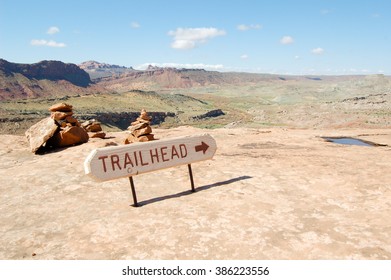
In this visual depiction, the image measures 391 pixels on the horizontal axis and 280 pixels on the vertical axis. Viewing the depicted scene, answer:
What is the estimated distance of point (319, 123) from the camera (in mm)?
53125

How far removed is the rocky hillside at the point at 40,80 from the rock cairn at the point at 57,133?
114210mm

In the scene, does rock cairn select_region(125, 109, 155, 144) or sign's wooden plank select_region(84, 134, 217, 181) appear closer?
Answer: sign's wooden plank select_region(84, 134, 217, 181)

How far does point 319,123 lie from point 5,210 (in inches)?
2054

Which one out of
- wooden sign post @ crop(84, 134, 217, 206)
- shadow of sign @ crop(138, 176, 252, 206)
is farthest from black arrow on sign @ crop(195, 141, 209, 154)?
shadow of sign @ crop(138, 176, 252, 206)

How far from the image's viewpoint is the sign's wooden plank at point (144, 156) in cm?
661

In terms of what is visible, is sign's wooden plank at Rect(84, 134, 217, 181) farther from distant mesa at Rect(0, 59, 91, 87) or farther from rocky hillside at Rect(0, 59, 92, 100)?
distant mesa at Rect(0, 59, 91, 87)

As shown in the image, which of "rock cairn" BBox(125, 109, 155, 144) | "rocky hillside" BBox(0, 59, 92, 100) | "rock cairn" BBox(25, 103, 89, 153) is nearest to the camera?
"rock cairn" BBox(25, 103, 89, 153)

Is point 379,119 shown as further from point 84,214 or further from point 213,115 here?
point 84,214

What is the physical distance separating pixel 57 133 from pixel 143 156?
941 cm

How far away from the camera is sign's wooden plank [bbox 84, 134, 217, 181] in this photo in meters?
6.61

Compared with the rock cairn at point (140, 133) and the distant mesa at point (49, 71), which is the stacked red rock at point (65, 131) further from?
the distant mesa at point (49, 71)

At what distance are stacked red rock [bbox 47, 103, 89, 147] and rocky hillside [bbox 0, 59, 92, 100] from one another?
→ 114 meters

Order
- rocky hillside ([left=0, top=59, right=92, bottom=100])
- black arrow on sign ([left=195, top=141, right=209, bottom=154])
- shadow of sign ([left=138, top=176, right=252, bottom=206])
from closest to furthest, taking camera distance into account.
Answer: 1. shadow of sign ([left=138, top=176, right=252, bottom=206])
2. black arrow on sign ([left=195, top=141, right=209, bottom=154])
3. rocky hillside ([left=0, top=59, right=92, bottom=100])
